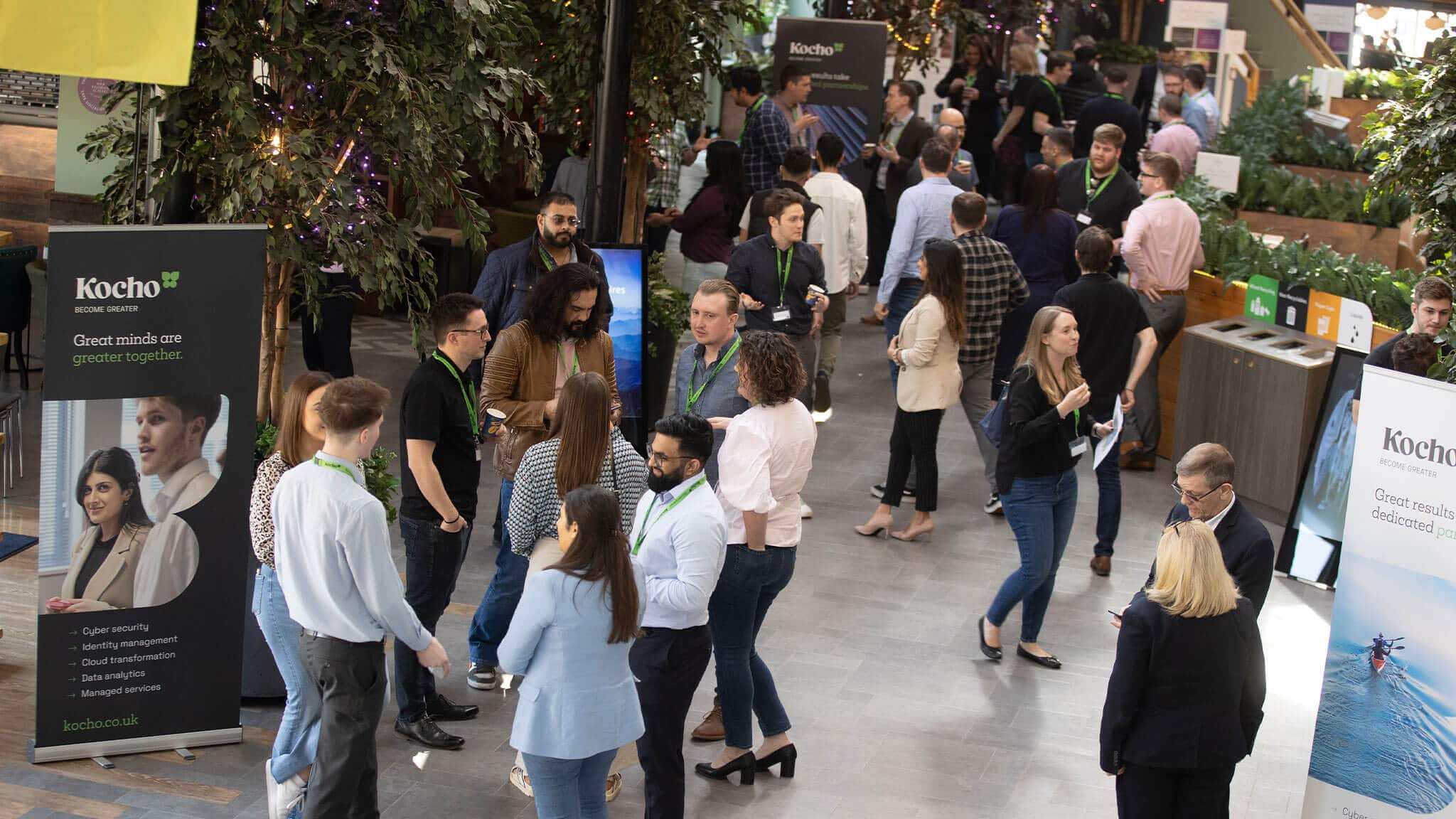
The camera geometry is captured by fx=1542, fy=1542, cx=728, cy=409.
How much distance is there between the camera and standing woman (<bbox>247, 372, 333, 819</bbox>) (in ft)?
15.2

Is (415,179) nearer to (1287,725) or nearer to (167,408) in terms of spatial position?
(167,408)

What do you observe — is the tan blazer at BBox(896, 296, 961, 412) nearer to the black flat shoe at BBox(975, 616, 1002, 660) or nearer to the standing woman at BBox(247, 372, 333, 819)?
the black flat shoe at BBox(975, 616, 1002, 660)

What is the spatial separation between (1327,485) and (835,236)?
328 centimetres

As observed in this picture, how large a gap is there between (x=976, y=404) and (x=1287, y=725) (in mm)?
2606

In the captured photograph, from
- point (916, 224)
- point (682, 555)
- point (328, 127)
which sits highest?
point (328, 127)

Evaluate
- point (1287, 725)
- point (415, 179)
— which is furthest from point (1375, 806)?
point (415, 179)

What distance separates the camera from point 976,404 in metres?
8.15

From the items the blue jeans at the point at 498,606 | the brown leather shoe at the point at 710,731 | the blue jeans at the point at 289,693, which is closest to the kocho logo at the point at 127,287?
the blue jeans at the point at 289,693

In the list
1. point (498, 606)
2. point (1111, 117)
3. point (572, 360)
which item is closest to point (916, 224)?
point (572, 360)

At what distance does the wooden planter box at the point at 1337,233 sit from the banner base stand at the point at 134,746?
8.83 m

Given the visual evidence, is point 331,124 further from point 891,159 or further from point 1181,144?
point 1181,144

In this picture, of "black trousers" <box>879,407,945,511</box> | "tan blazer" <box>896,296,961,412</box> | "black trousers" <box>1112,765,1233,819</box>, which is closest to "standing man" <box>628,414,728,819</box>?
"black trousers" <box>1112,765,1233,819</box>

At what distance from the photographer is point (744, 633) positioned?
5.05 metres

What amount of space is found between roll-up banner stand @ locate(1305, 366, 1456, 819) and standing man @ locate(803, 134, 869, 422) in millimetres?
5018
